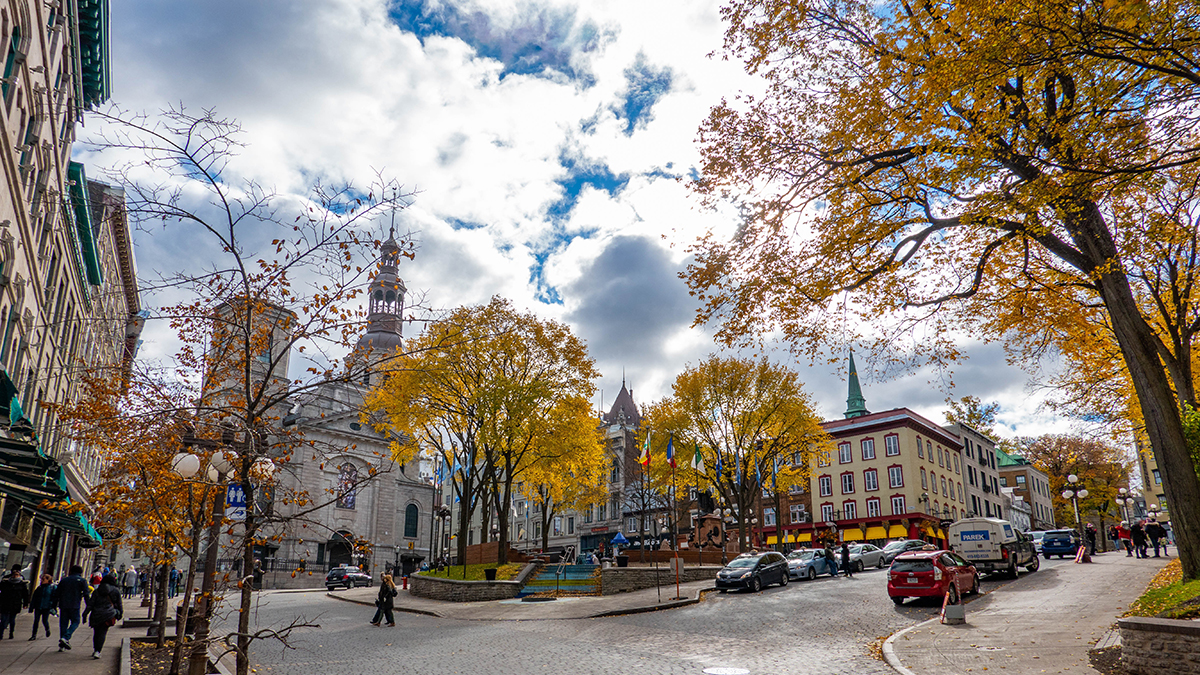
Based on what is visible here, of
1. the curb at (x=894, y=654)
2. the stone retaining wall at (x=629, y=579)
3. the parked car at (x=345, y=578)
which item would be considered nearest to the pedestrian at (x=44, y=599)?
the stone retaining wall at (x=629, y=579)

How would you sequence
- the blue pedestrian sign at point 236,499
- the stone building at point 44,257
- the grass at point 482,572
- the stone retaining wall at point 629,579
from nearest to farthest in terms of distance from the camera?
the blue pedestrian sign at point 236,499 → the stone building at point 44,257 → the stone retaining wall at point 629,579 → the grass at point 482,572

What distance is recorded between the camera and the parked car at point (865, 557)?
115ft

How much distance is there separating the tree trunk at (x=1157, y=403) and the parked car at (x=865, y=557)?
23.1 metres

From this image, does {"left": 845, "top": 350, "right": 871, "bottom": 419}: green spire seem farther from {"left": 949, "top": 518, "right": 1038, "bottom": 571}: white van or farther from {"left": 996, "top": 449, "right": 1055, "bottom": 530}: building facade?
{"left": 949, "top": 518, "right": 1038, "bottom": 571}: white van

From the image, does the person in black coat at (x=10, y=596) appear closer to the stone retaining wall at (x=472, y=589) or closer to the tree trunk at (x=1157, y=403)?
the stone retaining wall at (x=472, y=589)

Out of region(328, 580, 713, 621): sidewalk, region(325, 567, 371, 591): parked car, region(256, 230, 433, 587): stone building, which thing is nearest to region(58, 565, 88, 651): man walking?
region(328, 580, 713, 621): sidewalk

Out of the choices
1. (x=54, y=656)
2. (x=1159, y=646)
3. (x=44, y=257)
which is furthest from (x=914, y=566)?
(x=44, y=257)

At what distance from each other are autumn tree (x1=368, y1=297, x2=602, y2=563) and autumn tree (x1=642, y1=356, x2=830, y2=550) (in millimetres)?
8638

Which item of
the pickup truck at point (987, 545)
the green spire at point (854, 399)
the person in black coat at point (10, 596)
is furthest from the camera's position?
the green spire at point (854, 399)

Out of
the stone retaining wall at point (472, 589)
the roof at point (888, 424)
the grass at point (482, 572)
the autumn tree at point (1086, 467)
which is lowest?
the stone retaining wall at point (472, 589)

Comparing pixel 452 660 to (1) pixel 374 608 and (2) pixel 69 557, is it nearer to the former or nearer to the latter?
(1) pixel 374 608

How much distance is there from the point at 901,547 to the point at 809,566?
7.26 m

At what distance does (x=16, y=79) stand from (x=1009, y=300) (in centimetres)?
2204

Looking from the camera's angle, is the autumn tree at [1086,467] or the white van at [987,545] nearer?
the white van at [987,545]
